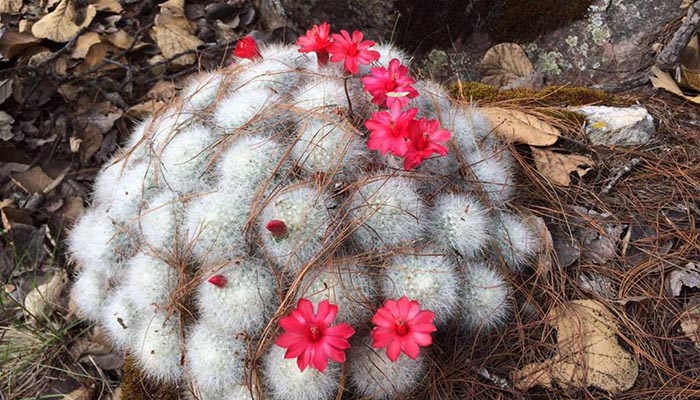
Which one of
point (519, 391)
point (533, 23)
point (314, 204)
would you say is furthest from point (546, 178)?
point (533, 23)

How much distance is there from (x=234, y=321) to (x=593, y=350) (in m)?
1.19

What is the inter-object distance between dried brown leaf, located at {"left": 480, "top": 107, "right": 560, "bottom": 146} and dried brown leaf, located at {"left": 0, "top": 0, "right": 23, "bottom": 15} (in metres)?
2.98

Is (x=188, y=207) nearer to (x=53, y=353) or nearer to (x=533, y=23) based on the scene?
(x=53, y=353)

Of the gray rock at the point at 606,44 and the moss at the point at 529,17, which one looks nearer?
the gray rock at the point at 606,44

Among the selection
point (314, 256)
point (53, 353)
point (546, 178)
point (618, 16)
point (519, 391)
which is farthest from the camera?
point (618, 16)

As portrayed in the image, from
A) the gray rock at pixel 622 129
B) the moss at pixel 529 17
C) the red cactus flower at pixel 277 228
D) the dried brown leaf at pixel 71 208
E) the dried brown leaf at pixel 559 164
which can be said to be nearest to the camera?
the red cactus flower at pixel 277 228

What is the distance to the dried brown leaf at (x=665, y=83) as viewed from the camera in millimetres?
2863

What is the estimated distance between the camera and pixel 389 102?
75.7 inches

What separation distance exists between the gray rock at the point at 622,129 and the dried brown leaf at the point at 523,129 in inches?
8.2

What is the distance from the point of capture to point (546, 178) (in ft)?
7.85

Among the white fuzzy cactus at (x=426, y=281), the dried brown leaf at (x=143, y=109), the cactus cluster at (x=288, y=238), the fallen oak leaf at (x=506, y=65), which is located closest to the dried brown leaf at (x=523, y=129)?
the cactus cluster at (x=288, y=238)

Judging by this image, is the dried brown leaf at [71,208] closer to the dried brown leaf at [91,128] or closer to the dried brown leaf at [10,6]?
the dried brown leaf at [91,128]

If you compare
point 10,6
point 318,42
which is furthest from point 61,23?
point 318,42

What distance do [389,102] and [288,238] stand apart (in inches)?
21.2
